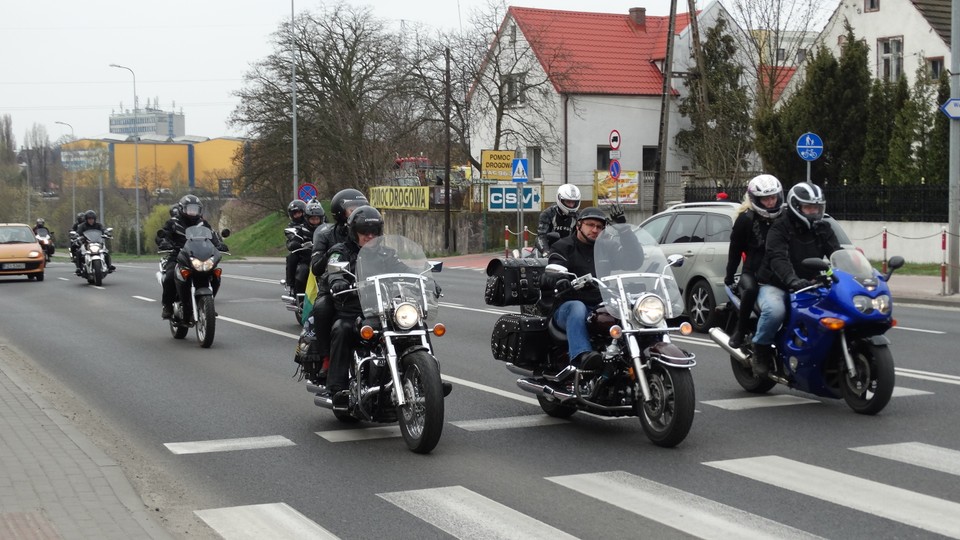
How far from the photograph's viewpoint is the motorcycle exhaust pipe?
10156mm

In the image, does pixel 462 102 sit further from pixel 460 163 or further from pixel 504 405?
pixel 504 405

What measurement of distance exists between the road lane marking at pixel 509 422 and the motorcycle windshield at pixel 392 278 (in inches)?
44.7

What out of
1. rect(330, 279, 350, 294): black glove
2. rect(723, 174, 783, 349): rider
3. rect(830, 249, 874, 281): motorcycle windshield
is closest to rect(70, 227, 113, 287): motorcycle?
rect(723, 174, 783, 349): rider

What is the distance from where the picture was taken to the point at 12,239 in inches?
1220

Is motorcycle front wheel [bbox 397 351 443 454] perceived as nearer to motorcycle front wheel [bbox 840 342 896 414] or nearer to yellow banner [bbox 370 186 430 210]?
motorcycle front wheel [bbox 840 342 896 414]

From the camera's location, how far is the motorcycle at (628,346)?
7855 millimetres

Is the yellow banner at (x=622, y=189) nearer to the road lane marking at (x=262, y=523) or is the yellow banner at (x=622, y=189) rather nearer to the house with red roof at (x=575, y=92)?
the house with red roof at (x=575, y=92)

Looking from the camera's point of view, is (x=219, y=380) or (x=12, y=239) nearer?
(x=219, y=380)

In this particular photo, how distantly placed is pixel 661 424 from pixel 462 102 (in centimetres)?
4402

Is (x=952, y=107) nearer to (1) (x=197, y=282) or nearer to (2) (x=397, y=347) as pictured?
(1) (x=197, y=282)

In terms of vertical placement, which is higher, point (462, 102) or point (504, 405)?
point (462, 102)

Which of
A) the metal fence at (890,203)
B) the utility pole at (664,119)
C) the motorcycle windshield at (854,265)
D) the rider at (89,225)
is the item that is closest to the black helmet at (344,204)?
the motorcycle windshield at (854,265)

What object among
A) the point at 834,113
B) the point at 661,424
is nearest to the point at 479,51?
the point at 834,113

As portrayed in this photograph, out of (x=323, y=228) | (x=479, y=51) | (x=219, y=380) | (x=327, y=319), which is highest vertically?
(x=479, y=51)
